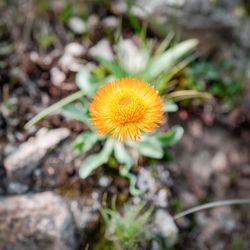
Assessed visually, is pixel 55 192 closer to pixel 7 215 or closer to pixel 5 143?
pixel 7 215

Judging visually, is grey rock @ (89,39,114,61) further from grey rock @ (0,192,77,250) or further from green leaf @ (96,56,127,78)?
grey rock @ (0,192,77,250)

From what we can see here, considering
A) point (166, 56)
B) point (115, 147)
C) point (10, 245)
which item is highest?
point (166, 56)

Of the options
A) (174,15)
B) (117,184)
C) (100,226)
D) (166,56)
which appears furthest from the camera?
(174,15)

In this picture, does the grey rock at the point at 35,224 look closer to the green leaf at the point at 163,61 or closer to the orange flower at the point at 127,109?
the orange flower at the point at 127,109

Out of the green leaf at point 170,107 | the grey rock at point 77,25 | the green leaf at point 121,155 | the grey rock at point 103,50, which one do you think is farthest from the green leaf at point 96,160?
the grey rock at point 77,25

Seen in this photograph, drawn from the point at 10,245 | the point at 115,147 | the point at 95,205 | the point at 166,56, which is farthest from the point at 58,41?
the point at 10,245

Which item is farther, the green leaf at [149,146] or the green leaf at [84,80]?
the green leaf at [84,80]

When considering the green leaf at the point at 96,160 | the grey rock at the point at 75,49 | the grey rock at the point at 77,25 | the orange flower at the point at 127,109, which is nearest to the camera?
the orange flower at the point at 127,109
